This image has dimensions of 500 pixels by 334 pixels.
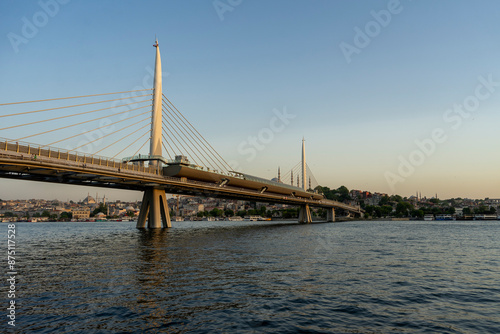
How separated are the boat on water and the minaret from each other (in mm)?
4096

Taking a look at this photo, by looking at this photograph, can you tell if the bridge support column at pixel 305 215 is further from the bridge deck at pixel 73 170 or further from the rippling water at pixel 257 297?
the rippling water at pixel 257 297

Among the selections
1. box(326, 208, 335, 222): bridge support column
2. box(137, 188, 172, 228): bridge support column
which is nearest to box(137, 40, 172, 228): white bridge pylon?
box(137, 188, 172, 228): bridge support column

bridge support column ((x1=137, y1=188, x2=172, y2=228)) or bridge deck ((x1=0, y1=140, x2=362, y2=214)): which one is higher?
bridge deck ((x1=0, y1=140, x2=362, y2=214))

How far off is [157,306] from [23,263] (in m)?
17.9

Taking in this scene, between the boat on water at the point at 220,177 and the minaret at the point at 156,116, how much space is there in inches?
161

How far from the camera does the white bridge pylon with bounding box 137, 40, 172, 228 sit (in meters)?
63.8

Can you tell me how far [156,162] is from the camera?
2579 inches

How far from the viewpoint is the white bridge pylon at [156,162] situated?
209 feet

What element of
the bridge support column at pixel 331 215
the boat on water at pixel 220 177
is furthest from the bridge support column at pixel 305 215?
the bridge support column at pixel 331 215

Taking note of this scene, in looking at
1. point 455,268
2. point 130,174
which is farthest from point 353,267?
point 130,174

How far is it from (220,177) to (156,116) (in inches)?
977

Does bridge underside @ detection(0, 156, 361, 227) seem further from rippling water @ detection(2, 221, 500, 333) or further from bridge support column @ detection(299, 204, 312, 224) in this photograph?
bridge support column @ detection(299, 204, 312, 224)

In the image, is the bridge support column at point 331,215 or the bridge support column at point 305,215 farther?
the bridge support column at point 331,215

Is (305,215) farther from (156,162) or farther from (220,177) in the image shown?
(156,162)
